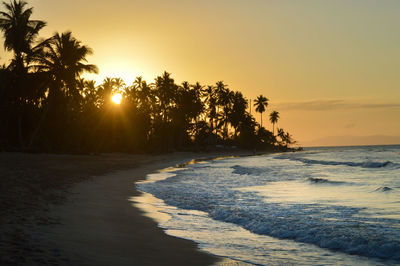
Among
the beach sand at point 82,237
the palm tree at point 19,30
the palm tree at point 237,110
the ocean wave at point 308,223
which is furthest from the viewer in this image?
the palm tree at point 237,110

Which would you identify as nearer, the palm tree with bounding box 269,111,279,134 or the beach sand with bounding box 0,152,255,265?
the beach sand with bounding box 0,152,255,265

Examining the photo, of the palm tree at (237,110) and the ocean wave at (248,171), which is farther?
the palm tree at (237,110)

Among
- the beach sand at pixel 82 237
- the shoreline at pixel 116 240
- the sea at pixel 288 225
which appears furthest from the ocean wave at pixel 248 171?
the shoreline at pixel 116 240

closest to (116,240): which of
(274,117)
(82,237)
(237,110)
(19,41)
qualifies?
(82,237)

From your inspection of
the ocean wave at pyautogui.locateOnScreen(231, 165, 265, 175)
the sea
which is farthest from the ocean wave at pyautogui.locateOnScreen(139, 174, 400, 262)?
the ocean wave at pyautogui.locateOnScreen(231, 165, 265, 175)

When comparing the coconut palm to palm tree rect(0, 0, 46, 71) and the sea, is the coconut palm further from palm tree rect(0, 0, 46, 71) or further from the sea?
the sea

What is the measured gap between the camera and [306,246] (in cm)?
662

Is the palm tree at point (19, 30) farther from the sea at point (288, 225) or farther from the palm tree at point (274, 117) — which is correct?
the palm tree at point (274, 117)

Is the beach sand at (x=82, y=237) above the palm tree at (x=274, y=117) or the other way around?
the other way around

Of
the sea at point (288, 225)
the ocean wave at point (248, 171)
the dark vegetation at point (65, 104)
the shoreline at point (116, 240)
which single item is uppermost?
the dark vegetation at point (65, 104)

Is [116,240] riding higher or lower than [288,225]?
higher

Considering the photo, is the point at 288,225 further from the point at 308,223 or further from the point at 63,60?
the point at 63,60

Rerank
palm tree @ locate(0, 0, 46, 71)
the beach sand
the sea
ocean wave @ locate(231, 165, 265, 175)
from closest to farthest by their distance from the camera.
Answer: the beach sand → the sea → ocean wave @ locate(231, 165, 265, 175) → palm tree @ locate(0, 0, 46, 71)

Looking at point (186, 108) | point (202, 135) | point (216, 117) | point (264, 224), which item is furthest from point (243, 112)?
point (264, 224)
